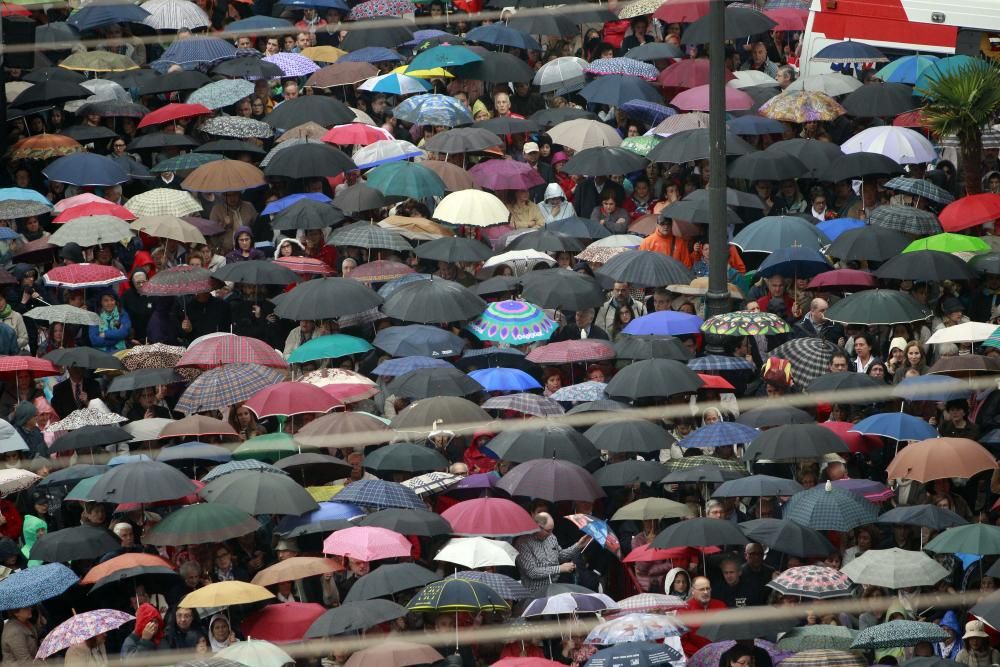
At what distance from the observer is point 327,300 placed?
18812 mm

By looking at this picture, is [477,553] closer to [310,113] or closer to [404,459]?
[404,459]

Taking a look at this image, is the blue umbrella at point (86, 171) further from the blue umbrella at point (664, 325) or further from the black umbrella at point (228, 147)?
the blue umbrella at point (664, 325)

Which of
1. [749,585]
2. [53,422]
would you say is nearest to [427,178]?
[53,422]

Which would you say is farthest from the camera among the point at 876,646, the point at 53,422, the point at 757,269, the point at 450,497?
the point at 757,269

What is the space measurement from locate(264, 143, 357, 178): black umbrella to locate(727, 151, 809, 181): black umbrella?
3.77 m

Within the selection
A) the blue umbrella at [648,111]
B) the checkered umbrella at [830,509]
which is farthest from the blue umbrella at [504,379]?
the blue umbrella at [648,111]

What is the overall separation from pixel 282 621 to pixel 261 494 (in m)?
1.12

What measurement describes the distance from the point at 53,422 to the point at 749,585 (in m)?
5.87

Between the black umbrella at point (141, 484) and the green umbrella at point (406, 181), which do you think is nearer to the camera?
the black umbrella at point (141, 484)

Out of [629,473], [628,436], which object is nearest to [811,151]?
[628,436]

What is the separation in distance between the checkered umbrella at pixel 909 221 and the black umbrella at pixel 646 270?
83.7 inches

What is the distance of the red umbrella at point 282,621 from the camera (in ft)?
48.4

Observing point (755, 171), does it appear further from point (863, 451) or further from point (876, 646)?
point (876, 646)

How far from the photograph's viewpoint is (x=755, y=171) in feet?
70.9
